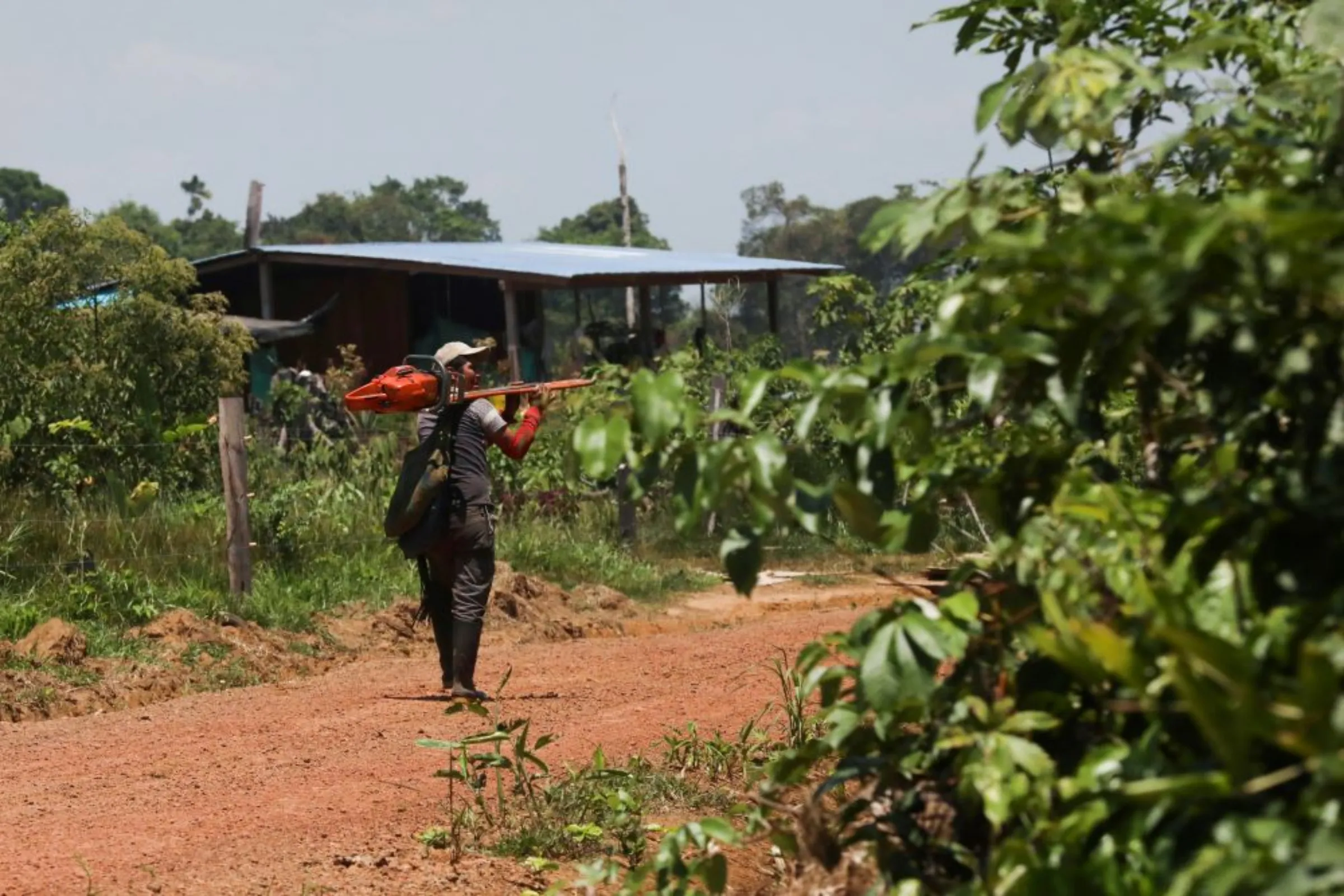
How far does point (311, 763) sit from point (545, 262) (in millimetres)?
16770

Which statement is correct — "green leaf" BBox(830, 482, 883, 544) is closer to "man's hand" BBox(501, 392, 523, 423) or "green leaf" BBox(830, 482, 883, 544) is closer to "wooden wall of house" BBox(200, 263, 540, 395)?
"man's hand" BBox(501, 392, 523, 423)

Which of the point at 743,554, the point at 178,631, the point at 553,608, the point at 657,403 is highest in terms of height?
the point at 657,403

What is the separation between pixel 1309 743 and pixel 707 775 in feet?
16.9

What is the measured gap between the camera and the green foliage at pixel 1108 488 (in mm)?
2518

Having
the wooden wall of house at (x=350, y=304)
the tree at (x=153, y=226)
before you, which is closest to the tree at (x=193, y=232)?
the tree at (x=153, y=226)

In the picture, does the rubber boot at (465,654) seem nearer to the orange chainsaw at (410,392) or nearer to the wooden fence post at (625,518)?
the orange chainsaw at (410,392)

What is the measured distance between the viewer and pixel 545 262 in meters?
24.2

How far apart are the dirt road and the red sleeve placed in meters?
1.24

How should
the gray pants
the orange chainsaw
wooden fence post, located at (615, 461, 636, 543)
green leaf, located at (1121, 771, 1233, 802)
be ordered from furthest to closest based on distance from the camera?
wooden fence post, located at (615, 461, 636, 543) → the gray pants → the orange chainsaw → green leaf, located at (1121, 771, 1233, 802)

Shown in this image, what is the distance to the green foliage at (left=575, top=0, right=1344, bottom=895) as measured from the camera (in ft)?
8.26

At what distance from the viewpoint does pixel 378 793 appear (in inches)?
278

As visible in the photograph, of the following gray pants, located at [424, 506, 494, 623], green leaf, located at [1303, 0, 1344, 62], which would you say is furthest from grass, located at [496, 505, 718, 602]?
green leaf, located at [1303, 0, 1344, 62]

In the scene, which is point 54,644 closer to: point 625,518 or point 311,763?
point 311,763

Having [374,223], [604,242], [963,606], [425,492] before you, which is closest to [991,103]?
[963,606]
